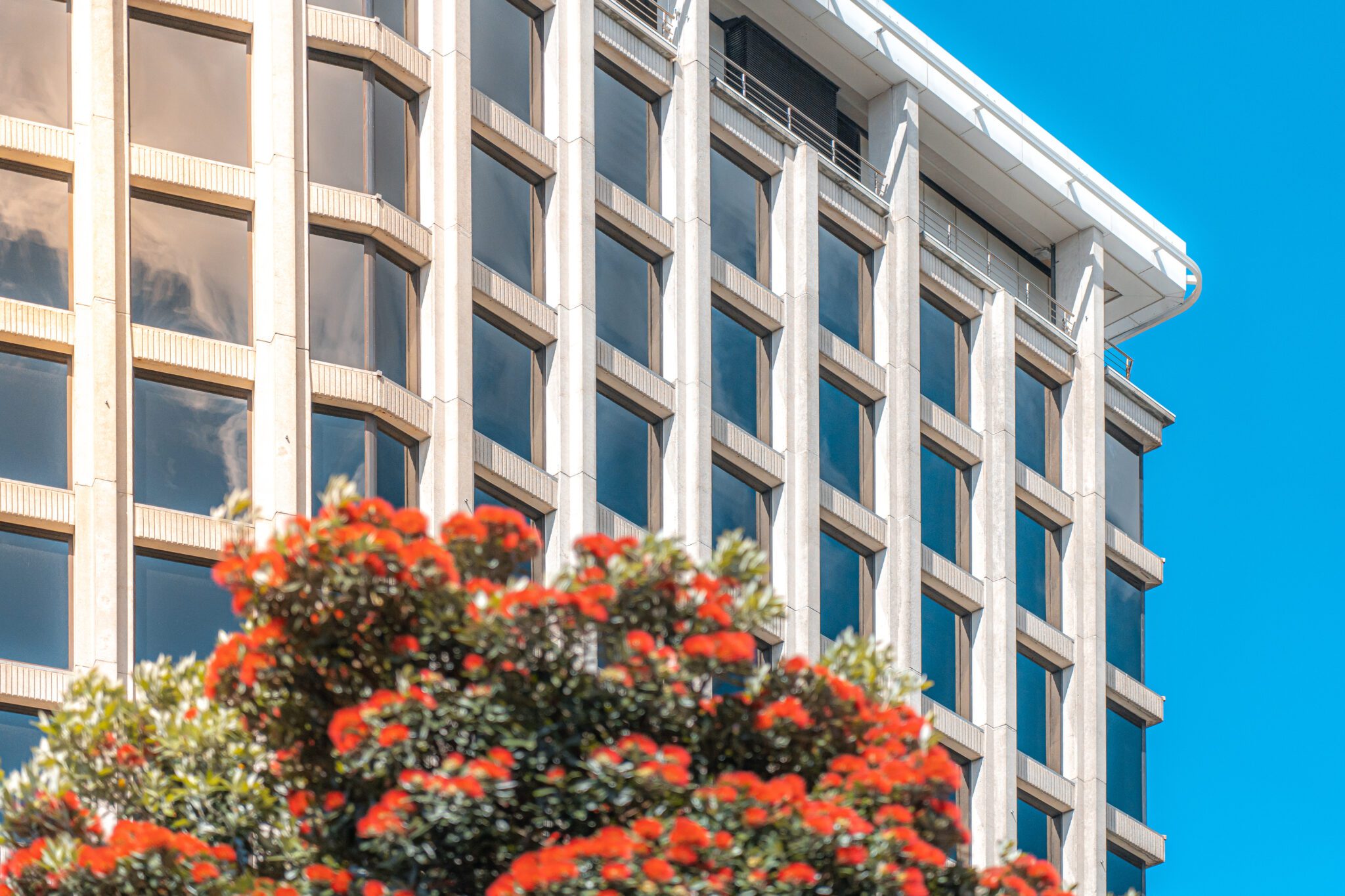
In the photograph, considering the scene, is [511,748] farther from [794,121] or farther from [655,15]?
[794,121]

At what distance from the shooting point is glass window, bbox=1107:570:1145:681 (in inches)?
2389

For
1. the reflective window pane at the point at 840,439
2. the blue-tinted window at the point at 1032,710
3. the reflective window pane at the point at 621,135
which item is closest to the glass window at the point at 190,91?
the reflective window pane at the point at 621,135

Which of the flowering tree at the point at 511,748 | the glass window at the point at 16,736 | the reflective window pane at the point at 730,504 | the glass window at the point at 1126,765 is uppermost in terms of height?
the reflective window pane at the point at 730,504

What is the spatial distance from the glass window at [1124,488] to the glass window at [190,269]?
25677 mm

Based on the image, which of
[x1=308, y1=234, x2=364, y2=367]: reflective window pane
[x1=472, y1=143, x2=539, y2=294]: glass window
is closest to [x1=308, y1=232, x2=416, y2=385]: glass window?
[x1=308, y1=234, x2=364, y2=367]: reflective window pane

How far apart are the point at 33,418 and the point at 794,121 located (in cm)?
2058

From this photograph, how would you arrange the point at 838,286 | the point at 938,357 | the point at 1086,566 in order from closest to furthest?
the point at 838,286, the point at 938,357, the point at 1086,566

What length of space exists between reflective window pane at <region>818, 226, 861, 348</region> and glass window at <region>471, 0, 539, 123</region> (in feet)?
27.4

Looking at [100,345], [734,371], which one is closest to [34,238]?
[100,345]

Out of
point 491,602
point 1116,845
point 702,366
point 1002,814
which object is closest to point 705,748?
point 491,602

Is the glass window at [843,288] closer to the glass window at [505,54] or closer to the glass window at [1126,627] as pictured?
the glass window at [505,54]

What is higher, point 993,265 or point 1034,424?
point 993,265

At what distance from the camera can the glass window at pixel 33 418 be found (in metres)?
40.4

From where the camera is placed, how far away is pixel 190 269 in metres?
42.4
